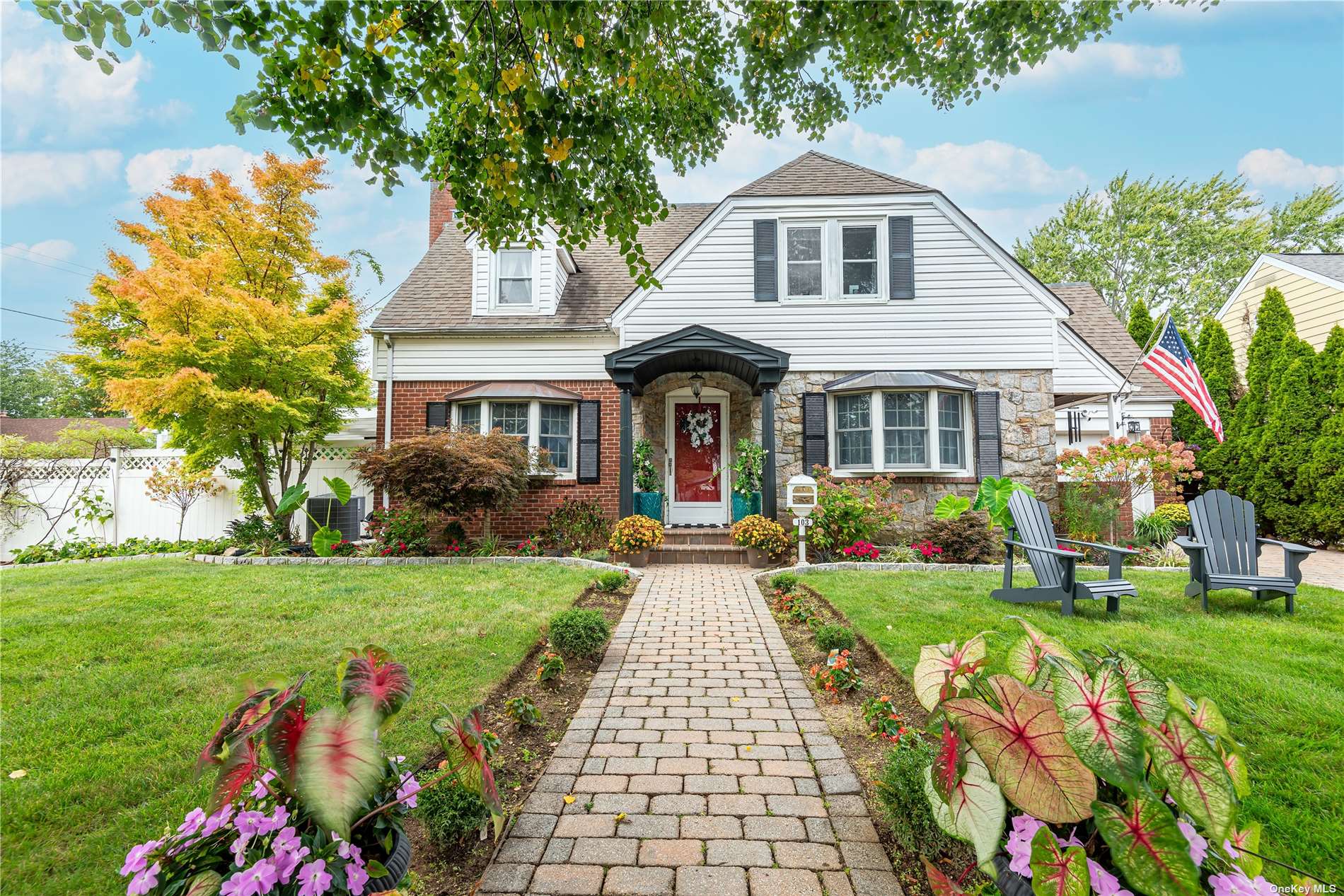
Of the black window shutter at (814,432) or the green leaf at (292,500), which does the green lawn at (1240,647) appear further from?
the green leaf at (292,500)

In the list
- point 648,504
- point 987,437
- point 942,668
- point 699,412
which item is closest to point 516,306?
point 699,412

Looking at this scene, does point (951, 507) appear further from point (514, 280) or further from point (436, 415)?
point (436, 415)

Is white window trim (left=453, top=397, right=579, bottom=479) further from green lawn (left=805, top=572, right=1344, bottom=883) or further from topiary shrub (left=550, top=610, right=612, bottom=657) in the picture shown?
topiary shrub (left=550, top=610, right=612, bottom=657)

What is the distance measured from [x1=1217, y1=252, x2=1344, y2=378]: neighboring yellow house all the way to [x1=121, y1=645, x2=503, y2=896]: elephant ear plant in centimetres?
1645

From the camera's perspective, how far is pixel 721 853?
2023mm

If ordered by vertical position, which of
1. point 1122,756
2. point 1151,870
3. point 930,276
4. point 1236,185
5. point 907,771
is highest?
point 1236,185

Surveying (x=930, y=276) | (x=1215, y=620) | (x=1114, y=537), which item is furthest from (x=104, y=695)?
(x=1114, y=537)

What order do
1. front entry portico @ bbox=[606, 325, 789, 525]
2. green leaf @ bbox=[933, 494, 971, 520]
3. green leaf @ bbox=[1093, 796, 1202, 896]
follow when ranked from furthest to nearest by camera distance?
front entry portico @ bbox=[606, 325, 789, 525]
green leaf @ bbox=[933, 494, 971, 520]
green leaf @ bbox=[1093, 796, 1202, 896]

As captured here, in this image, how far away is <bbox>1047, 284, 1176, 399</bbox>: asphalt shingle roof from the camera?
451 inches

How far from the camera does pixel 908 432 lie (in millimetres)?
9250

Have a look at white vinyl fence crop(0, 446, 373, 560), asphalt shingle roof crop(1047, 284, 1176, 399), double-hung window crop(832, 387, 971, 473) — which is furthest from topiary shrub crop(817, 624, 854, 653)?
asphalt shingle roof crop(1047, 284, 1176, 399)

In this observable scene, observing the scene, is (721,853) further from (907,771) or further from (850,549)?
(850,549)

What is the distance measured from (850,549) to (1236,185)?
2798 cm

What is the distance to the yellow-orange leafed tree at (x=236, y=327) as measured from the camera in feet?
28.4
